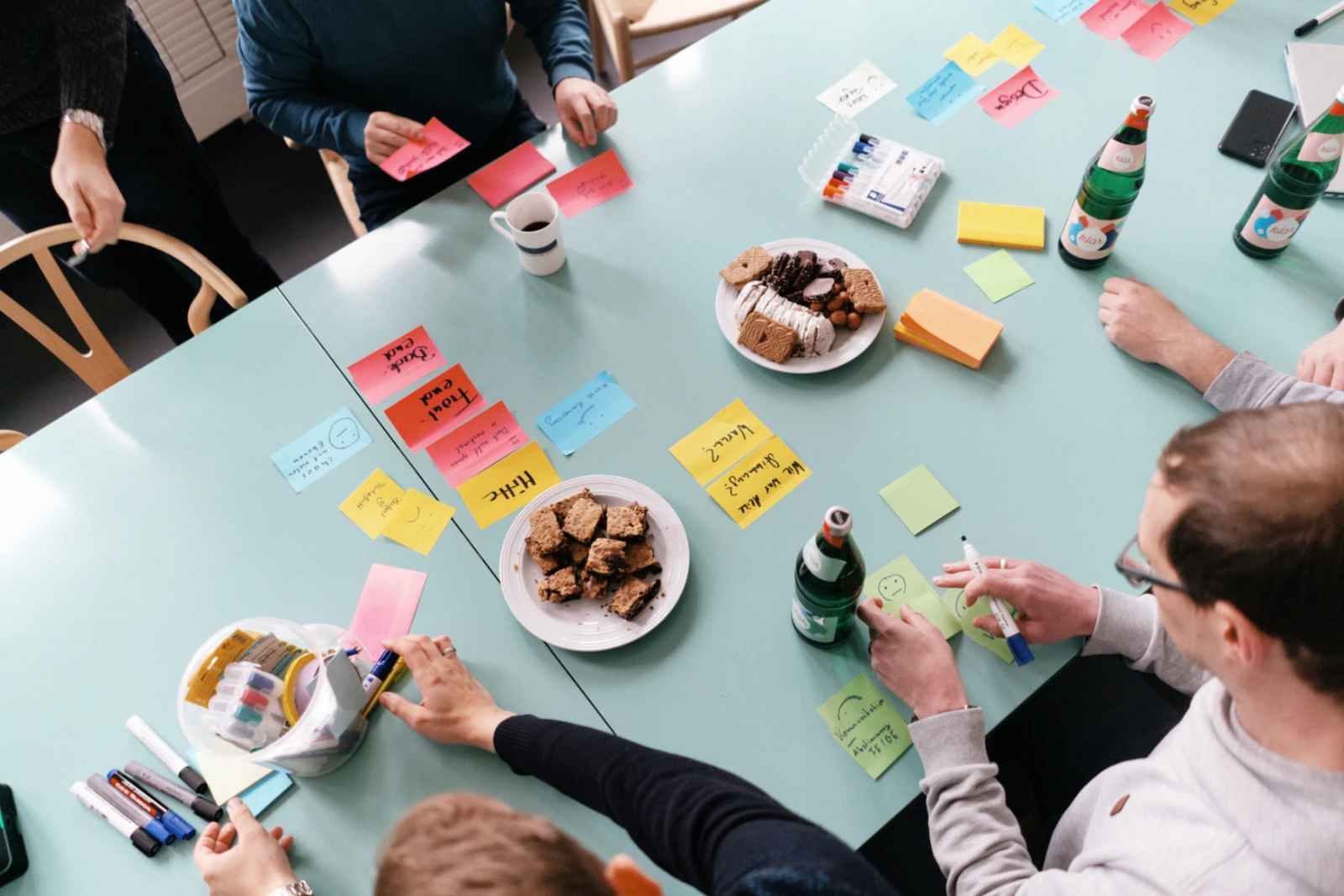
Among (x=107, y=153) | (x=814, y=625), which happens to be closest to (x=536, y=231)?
(x=814, y=625)

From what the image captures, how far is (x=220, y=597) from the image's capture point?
3.68 ft

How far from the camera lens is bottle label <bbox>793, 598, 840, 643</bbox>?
958mm

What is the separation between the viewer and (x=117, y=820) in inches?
38.0

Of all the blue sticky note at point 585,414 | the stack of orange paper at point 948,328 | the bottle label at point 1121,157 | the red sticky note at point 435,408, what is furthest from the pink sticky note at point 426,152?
the bottle label at point 1121,157

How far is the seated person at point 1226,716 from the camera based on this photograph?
63 centimetres

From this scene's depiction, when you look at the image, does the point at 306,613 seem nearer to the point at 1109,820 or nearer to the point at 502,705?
the point at 502,705

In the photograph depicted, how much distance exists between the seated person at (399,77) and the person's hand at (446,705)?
0.99 metres

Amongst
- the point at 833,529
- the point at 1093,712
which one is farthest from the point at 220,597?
the point at 1093,712

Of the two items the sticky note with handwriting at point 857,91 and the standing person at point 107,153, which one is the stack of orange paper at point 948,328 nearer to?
the sticky note with handwriting at point 857,91

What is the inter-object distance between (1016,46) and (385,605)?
154 cm

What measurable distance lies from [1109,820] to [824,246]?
0.91 meters

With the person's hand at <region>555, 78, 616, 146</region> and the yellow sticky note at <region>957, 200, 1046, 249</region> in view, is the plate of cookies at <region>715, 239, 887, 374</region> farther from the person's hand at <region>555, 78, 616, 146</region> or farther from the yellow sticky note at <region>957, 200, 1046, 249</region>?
the person's hand at <region>555, 78, 616, 146</region>

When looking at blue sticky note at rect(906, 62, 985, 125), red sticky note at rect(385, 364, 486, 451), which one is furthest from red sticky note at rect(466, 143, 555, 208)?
blue sticky note at rect(906, 62, 985, 125)

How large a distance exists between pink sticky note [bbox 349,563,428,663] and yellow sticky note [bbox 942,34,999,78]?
137 centimetres
